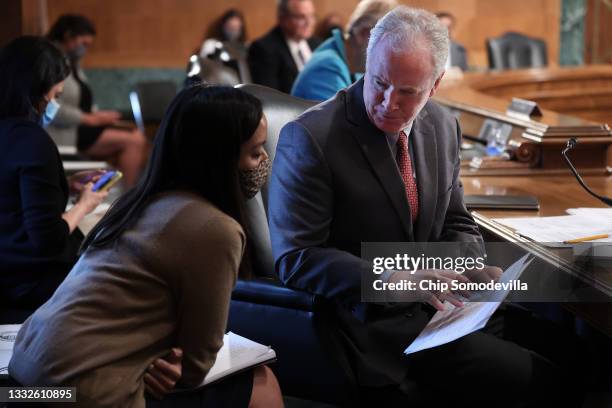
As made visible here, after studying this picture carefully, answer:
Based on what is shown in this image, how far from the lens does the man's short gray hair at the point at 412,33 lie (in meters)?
2.13

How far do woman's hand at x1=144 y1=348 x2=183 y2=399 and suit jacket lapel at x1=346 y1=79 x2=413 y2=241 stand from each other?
0.66 meters

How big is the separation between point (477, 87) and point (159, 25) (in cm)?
460

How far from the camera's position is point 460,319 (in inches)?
78.0

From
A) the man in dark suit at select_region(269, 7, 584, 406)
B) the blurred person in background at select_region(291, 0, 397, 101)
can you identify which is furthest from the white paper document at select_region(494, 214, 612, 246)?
the blurred person in background at select_region(291, 0, 397, 101)

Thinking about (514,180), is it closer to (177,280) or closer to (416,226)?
(416,226)

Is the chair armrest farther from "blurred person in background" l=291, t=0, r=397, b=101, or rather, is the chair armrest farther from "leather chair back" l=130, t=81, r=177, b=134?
"leather chair back" l=130, t=81, r=177, b=134

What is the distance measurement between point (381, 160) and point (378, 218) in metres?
A: 0.14

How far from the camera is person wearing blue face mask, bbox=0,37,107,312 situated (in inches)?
102

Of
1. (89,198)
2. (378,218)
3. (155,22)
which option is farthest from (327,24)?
(378,218)

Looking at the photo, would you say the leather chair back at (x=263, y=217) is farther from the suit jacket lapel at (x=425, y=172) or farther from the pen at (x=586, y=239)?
the pen at (x=586, y=239)

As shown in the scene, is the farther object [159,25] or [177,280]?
[159,25]

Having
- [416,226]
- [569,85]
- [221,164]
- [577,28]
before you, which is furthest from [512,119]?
[577,28]

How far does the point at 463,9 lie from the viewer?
1026cm

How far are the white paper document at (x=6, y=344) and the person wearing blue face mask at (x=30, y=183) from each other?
0.30 metres
